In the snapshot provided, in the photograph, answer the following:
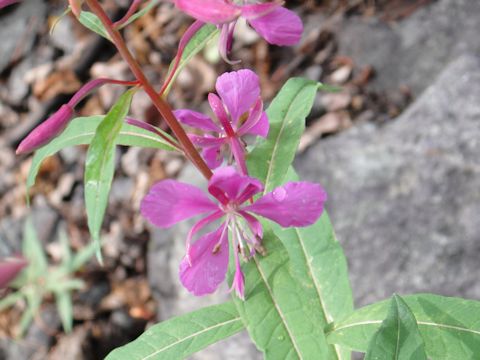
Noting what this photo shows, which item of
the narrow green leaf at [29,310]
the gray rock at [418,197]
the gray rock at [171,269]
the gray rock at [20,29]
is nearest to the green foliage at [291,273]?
the gray rock at [418,197]

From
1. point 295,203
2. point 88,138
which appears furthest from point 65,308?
point 295,203

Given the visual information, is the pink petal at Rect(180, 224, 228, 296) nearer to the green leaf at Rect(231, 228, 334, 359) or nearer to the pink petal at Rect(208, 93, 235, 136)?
the green leaf at Rect(231, 228, 334, 359)

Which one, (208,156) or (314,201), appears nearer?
(314,201)

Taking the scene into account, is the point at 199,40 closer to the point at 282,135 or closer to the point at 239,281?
the point at 282,135

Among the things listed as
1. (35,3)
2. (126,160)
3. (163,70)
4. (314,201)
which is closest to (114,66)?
(163,70)

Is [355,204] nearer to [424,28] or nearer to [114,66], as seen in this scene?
[424,28]

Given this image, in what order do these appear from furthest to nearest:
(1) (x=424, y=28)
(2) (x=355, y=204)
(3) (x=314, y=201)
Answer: (1) (x=424, y=28) < (2) (x=355, y=204) < (3) (x=314, y=201)

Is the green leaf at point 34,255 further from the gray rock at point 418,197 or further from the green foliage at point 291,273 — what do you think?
the green foliage at point 291,273
